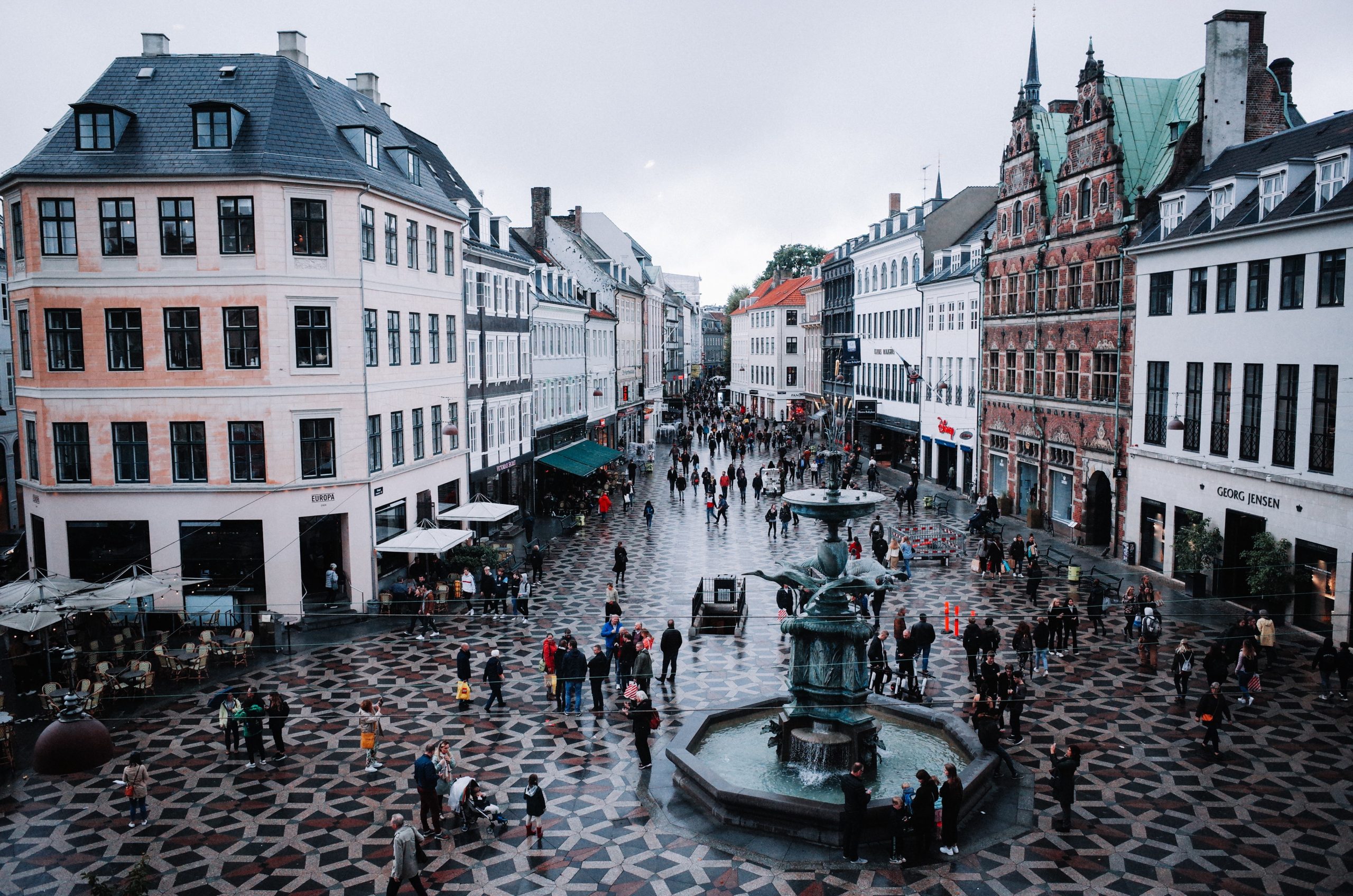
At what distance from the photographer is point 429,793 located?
1448 cm

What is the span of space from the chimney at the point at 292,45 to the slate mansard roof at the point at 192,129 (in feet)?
4.64

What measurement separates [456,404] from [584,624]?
43.9ft

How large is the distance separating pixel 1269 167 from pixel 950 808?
22.5 meters

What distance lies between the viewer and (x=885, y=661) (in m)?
21.0

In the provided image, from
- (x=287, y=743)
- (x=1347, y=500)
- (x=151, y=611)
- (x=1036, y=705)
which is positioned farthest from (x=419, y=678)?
(x=1347, y=500)

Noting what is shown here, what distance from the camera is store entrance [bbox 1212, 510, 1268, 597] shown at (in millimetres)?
27219

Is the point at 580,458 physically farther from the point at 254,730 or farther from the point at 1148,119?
the point at 254,730

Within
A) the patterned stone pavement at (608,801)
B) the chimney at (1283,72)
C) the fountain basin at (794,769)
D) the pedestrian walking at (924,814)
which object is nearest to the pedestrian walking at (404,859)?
the patterned stone pavement at (608,801)

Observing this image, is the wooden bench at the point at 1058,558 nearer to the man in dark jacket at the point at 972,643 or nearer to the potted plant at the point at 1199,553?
the potted plant at the point at 1199,553

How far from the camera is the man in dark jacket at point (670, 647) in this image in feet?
68.7

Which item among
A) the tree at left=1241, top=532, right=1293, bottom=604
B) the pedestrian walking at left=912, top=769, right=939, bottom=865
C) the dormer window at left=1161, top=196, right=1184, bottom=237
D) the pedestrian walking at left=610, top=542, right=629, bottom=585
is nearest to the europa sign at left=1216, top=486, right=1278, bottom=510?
the tree at left=1241, top=532, right=1293, bottom=604

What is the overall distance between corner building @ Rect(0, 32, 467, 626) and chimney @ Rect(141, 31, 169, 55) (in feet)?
6.02

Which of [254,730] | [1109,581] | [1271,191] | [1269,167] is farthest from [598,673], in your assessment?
[1269,167]

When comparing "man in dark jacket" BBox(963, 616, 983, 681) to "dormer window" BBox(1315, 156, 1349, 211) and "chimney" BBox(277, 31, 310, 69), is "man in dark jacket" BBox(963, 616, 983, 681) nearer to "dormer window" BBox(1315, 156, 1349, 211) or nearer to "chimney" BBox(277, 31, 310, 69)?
"dormer window" BBox(1315, 156, 1349, 211)
